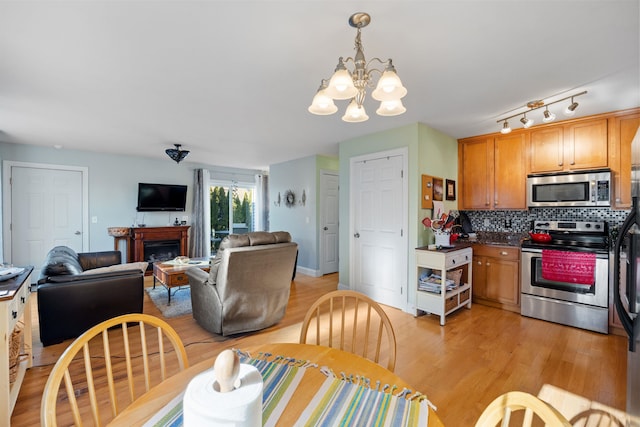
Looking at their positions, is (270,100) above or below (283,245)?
above

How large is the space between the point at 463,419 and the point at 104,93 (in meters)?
3.82

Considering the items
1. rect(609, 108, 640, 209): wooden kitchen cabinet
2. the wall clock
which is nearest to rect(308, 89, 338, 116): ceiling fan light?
rect(609, 108, 640, 209): wooden kitchen cabinet

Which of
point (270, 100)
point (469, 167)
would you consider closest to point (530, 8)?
point (270, 100)

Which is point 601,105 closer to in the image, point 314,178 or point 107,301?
point 314,178

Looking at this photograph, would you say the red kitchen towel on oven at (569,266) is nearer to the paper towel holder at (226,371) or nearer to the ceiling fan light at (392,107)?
the ceiling fan light at (392,107)

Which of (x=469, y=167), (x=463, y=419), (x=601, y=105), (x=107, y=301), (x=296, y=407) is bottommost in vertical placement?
(x=463, y=419)

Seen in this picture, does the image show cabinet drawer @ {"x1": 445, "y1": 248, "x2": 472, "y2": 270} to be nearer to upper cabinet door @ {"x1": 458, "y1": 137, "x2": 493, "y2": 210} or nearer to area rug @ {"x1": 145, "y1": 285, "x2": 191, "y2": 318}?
upper cabinet door @ {"x1": 458, "y1": 137, "x2": 493, "y2": 210}

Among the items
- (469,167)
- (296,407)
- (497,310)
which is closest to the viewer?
(296,407)

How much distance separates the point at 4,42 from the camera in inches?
70.9

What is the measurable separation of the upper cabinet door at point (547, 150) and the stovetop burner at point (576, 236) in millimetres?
691

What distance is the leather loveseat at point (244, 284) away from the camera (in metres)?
2.69

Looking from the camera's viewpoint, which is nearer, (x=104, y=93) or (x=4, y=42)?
(x=4, y=42)

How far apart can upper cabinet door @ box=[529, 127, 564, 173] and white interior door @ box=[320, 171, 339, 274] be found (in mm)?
3172

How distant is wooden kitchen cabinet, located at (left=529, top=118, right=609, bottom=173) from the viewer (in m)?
3.13
